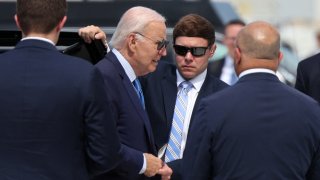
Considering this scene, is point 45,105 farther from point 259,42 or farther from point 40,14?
point 259,42

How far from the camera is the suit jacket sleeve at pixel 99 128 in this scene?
3.79m

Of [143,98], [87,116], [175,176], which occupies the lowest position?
[175,176]

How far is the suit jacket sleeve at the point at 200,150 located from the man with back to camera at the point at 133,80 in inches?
11.9

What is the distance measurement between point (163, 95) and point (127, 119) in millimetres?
707

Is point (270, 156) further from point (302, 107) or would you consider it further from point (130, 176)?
point (130, 176)

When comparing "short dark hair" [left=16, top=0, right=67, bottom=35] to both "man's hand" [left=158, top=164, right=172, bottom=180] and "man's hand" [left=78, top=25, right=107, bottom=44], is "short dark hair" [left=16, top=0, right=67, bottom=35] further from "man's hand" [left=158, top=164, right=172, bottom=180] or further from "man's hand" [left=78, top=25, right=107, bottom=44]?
"man's hand" [left=158, top=164, right=172, bottom=180]

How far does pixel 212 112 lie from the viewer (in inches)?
154

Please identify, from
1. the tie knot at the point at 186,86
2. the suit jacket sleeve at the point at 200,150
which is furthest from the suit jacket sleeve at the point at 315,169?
the tie knot at the point at 186,86

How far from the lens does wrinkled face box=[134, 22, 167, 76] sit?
4457 millimetres

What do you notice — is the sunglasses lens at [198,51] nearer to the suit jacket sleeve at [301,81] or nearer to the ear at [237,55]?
the suit jacket sleeve at [301,81]

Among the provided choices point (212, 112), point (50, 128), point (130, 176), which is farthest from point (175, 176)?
point (50, 128)

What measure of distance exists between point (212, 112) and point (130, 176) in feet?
1.87

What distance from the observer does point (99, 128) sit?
3803mm

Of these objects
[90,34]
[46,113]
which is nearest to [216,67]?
[90,34]
